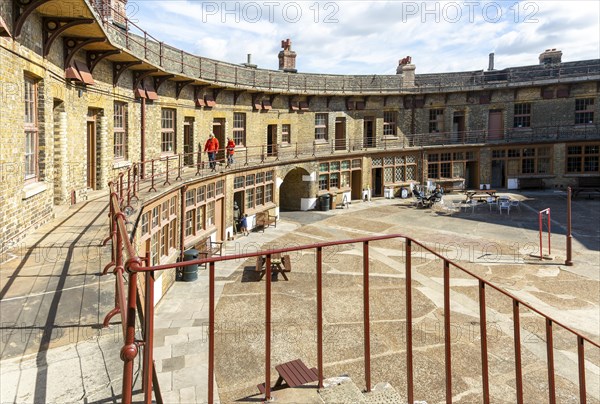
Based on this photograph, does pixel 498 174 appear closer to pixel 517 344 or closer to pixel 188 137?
pixel 188 137

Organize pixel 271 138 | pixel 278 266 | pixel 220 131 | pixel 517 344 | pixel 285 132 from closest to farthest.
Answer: pixel 517 344
pixel 278 266
pixel 220 131
pixel 271 138
pixel 285 132

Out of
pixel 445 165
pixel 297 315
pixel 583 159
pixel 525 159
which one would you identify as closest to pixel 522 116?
pixel 525 159

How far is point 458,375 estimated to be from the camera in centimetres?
836

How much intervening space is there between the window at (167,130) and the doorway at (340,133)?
14292 millimetres

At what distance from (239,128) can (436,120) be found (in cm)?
1650

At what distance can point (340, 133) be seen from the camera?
30.3m

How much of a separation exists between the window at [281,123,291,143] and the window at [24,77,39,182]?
18584mm

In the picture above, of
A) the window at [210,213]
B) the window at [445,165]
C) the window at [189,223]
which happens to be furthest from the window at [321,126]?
the window at [189,223]

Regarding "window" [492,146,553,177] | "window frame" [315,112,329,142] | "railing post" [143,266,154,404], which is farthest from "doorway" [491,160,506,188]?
"railing post" [143,266,154,404]

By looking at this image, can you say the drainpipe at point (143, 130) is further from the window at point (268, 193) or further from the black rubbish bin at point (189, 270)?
the window at point (268, 193)

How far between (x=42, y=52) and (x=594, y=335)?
13.8 metres

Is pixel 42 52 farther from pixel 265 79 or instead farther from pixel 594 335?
pixel 265 79

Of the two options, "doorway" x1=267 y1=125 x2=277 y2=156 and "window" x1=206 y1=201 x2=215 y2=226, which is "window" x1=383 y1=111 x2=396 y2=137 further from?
"window" x1=206 y1=201 x2=215 y2=226

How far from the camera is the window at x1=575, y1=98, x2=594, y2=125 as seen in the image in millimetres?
30531
